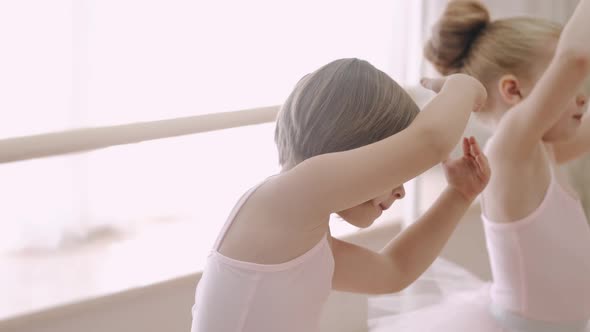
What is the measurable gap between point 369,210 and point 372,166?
0.51 feet

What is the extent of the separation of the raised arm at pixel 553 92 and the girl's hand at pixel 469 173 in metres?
0.16

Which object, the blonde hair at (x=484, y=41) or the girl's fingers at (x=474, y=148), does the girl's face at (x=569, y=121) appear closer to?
the blonde hair at (x=484, y=41)

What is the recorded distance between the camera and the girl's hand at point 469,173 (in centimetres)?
131

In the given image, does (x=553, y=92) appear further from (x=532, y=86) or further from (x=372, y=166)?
(x=372, y=166)

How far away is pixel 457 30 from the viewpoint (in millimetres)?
1636

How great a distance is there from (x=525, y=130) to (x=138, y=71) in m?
1.03

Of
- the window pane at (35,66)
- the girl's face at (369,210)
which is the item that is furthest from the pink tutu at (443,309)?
the window pane at (35,66)

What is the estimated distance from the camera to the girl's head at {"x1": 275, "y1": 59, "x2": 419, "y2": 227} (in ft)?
3.64

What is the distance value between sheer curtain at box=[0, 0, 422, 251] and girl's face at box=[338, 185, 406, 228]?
102 cm

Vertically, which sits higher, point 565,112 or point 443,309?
point 565,112

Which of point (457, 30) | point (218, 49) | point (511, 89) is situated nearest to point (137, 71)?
point (218, 49)

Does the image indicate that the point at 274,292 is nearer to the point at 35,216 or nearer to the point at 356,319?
the point at 356,319

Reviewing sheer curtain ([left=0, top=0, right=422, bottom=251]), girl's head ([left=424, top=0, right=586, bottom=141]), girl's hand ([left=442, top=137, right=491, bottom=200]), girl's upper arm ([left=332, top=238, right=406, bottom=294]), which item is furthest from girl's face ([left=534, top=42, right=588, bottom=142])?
sheer curtain ([left=0, top=0, right=422, bottom=251])

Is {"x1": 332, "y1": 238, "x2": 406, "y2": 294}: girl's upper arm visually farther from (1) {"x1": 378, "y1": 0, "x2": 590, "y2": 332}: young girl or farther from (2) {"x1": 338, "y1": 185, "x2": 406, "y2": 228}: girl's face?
(1) {"x1": 378, "y1": 0, "x2": 590, "y2": 332}: young girl
